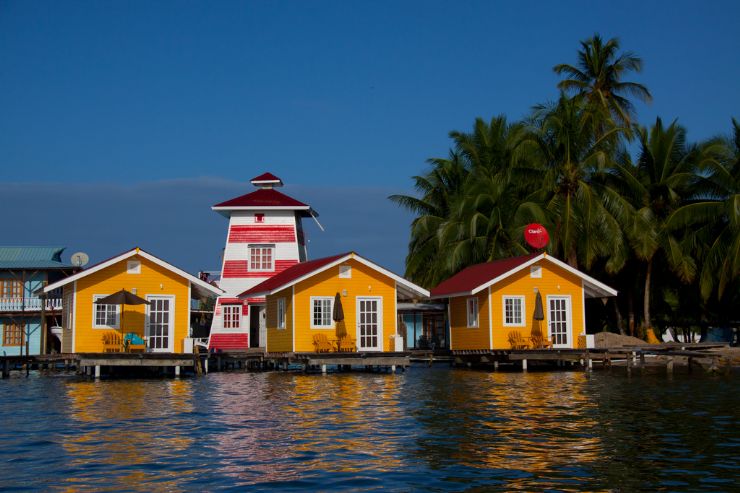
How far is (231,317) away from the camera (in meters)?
45.8

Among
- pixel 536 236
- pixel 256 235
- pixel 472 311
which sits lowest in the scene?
pixel 472 311

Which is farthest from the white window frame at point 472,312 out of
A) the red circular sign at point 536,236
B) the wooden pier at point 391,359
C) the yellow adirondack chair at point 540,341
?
the red circular sign at point 536,236

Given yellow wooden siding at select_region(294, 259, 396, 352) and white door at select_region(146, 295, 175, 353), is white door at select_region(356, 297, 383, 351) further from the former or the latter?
white door at select_region(146, 295, 175, 353)

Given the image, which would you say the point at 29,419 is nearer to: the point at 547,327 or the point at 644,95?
the point at 547,327

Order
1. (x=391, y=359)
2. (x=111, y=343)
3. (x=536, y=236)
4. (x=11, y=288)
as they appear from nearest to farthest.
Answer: (x=111, y=343) < (x=391, y=359) < (x=536, y=236) < (x=11, y=288)

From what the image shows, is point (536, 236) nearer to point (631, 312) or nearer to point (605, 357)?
point (605, 357)

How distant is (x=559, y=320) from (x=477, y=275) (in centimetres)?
419

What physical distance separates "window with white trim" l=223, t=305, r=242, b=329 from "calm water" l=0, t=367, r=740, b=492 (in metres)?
19.4

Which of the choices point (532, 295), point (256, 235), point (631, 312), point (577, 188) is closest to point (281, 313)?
point (532, 295)

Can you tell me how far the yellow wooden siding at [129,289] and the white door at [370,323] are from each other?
684 centimetres

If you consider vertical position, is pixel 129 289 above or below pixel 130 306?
above

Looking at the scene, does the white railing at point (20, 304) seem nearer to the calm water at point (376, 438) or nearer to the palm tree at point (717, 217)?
the calm water at point (376, 438)

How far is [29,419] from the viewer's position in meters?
18.5

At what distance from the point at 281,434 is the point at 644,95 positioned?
39.9 meters
